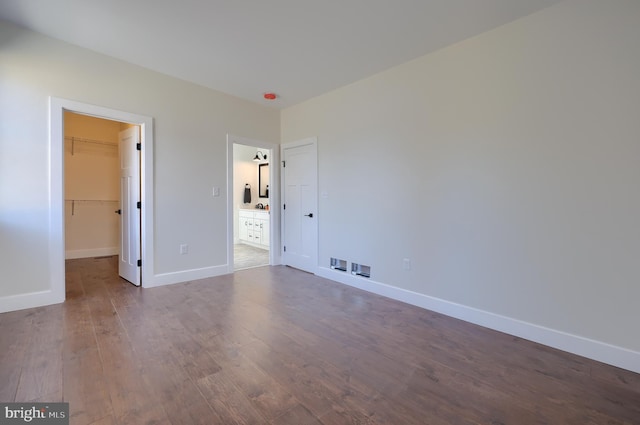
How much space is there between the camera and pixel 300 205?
4.71 m

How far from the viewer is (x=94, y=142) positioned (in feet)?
18.1

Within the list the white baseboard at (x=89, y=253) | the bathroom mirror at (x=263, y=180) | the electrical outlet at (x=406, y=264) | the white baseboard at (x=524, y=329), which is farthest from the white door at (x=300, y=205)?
the white baseboard at (x=89, y=253)

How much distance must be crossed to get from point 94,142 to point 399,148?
229 inches

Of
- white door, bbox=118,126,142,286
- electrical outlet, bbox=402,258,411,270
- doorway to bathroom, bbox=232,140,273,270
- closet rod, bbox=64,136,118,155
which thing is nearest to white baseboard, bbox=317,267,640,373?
electrical outlet, bbox=402,258,411,270

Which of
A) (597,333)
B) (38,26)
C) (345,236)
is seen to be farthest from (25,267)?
(597,333)

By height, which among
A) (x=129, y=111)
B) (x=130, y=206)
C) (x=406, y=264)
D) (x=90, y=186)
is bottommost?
(x=406, y=264)

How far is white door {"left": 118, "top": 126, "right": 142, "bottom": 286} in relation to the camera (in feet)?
12.1

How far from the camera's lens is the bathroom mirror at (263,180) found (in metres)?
7.50

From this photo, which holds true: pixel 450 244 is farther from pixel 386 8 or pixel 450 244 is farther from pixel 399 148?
pixel 386 8

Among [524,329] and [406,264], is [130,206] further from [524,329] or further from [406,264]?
[524,329]

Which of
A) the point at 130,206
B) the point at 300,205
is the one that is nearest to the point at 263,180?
the point at 300,205

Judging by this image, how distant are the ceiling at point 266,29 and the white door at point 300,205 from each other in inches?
52.7

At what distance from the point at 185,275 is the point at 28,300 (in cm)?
154

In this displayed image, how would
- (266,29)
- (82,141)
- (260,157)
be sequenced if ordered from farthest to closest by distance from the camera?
(260,157)
(82,141)
(266,29)
